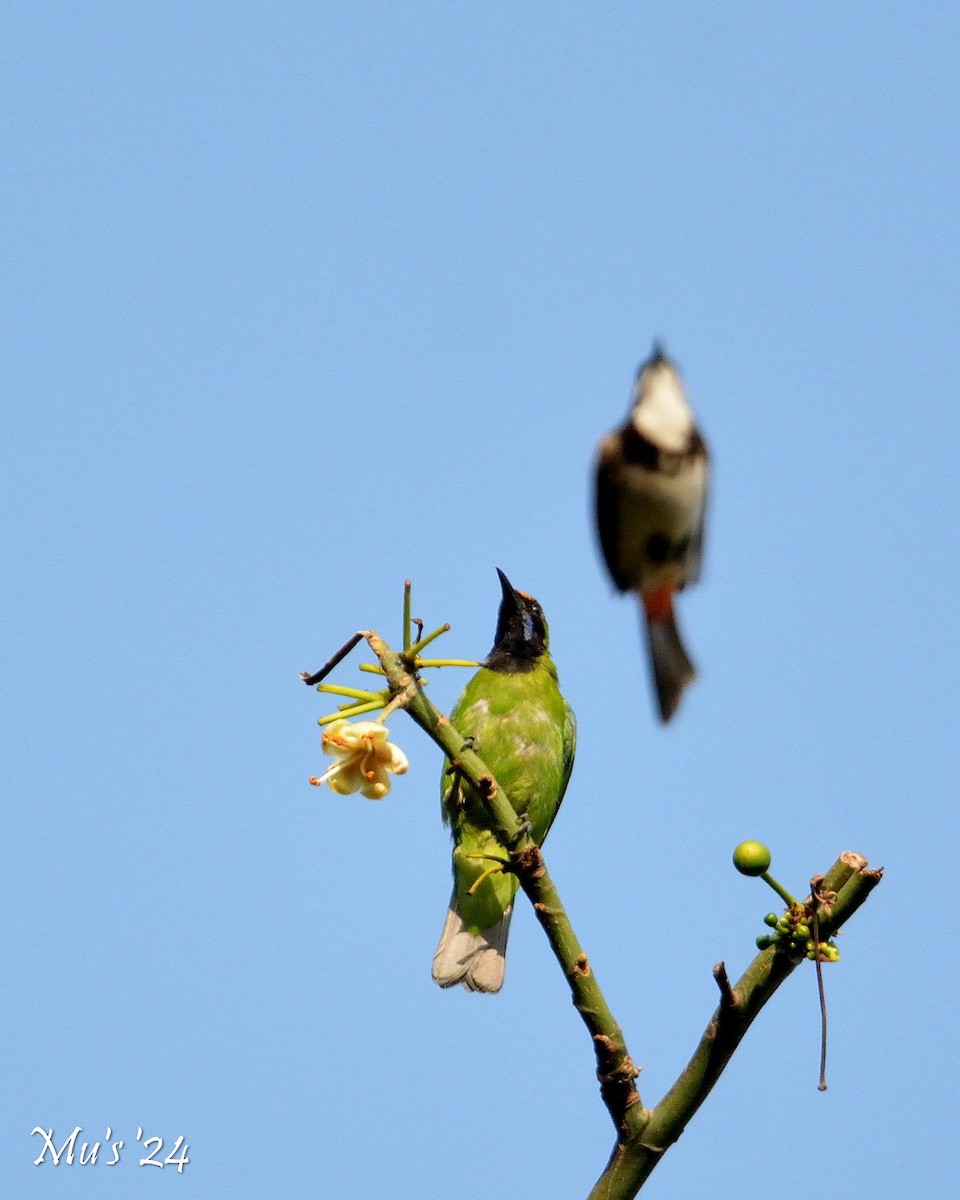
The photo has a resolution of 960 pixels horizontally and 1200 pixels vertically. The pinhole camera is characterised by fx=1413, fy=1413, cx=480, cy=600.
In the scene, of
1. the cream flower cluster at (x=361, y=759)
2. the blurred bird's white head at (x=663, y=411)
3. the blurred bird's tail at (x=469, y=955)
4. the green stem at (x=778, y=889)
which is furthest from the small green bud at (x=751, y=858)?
the blurred bird's tail at (x=469, y=955)

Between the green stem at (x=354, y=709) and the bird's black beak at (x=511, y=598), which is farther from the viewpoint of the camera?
the bird's black beak at (x=511, y=598)

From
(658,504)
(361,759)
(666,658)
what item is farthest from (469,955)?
(658,504)

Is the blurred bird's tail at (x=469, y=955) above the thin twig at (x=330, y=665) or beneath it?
beneath

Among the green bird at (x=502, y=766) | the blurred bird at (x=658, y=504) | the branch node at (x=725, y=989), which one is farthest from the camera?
the green bird at (x=502, y=766)

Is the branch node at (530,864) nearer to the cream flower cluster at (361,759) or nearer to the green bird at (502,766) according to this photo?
the cream flower cluster at (361,759)

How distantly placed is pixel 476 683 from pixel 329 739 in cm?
419

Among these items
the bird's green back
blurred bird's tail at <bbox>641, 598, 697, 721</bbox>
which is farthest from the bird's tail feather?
the bird's green back

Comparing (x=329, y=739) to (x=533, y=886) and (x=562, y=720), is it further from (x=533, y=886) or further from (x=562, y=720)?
(x=562, y=720)

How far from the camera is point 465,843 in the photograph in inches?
281

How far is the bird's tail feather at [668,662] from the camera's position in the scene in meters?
2.87

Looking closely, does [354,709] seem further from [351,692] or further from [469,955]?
[469,955]

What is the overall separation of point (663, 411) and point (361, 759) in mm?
1431

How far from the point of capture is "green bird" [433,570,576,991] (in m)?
7.23

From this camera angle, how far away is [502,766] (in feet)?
24.8
